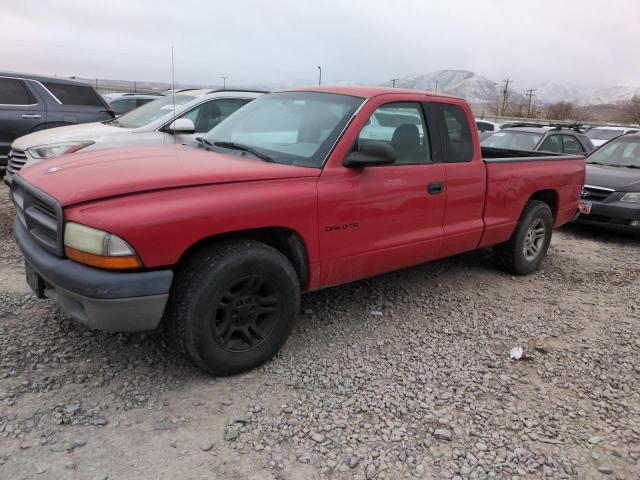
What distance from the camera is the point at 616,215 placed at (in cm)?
722

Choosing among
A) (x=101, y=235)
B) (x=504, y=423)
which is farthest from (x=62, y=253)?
(x=504, y=423)

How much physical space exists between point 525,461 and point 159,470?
71.2 inches

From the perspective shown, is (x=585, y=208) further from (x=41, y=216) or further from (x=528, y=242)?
(x=41, y=216)

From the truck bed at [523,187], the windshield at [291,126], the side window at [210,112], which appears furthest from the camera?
the side window at [210,112]

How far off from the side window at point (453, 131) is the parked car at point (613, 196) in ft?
11.9

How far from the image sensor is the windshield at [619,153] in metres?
8.35

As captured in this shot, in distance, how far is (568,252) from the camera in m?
6.59

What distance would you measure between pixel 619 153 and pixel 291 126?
279 inches

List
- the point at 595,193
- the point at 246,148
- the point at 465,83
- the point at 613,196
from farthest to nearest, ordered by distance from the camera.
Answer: the point at 465,83 → the point at 595,193 → the point at 613,196 → the point at 246,148

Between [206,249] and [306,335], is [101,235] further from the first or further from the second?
[306,335]

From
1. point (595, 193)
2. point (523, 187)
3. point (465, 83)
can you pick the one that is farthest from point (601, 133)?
point (465, 83)

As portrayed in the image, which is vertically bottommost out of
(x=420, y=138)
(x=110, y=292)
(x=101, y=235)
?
(x=110, y=292)

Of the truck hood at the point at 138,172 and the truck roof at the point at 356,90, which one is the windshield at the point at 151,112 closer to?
the truck roof at the point at 356,90

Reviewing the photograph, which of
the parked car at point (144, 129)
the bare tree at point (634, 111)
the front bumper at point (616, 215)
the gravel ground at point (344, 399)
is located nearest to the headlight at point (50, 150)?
the parked car at point (144, 129)
